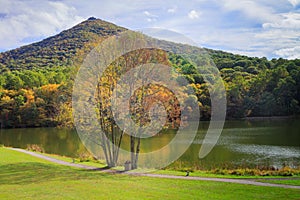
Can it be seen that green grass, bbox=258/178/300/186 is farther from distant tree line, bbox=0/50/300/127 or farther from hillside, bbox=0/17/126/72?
hillside, bbox=0/17/126/72

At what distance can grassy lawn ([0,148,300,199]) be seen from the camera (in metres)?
10.6

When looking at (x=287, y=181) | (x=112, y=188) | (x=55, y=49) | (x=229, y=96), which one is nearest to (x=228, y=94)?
(x=229, y=96)

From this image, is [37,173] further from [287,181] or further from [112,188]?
[287,181]

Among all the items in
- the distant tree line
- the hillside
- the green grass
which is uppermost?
the hillside

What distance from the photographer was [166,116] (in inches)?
700

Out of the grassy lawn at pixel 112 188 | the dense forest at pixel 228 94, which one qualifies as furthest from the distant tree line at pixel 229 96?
the grassy lawn at pixel 112 188

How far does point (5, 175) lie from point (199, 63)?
1687 inches

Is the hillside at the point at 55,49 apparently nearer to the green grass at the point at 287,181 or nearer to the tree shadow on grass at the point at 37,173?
the tree shadow on grass at the point at 37,173

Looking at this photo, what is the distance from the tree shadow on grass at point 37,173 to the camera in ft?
45.8

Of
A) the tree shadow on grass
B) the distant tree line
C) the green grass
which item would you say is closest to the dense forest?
the distant tree line

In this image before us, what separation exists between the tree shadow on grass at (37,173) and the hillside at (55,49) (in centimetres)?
8516

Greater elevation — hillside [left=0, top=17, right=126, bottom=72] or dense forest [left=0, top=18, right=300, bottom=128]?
hillside [left=0, top=17, right=126, bottom=72]

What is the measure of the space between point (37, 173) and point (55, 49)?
122 m

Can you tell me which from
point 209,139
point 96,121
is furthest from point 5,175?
point 209,139
